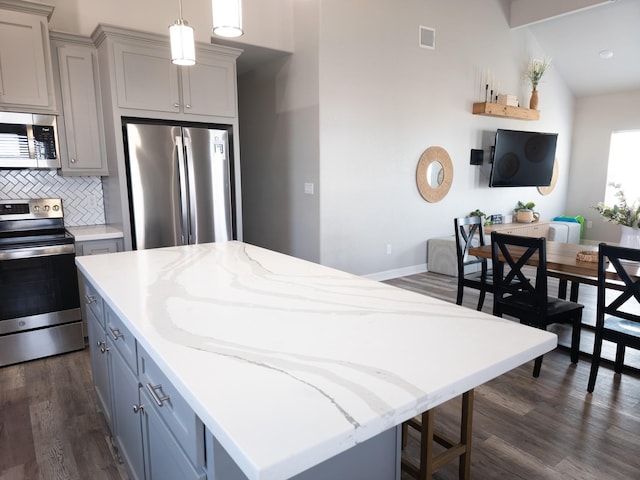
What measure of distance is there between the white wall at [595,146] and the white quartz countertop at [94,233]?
299 inches

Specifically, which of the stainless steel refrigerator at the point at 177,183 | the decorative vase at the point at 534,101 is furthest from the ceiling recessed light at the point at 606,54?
the stainless steel refrigerator at the point at 177,183

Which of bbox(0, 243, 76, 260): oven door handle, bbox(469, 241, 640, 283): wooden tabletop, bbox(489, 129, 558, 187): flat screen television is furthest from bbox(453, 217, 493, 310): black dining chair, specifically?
bbox(0, 243, 76, 260): oven door handle

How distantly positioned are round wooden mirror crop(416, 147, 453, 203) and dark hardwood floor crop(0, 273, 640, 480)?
9.41 feet

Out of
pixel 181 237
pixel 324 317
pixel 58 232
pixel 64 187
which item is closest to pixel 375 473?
pixel 324 317

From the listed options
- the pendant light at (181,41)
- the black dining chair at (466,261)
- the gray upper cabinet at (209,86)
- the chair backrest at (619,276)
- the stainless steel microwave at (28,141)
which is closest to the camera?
the pendant light at (181,41)

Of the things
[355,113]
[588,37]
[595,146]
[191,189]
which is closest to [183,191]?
[191,189]

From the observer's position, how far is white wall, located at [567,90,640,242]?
7.08 m

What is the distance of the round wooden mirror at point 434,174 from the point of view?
5.39 metres

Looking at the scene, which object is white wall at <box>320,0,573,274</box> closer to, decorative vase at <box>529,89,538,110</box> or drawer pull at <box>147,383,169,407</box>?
decorative vase at <box>529,89,538,110</box>

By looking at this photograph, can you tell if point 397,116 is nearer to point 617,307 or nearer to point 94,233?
point 617,307

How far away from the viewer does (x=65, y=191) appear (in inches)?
147

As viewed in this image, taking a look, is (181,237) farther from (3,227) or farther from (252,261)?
(252,261)

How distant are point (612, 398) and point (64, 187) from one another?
14.3 ft

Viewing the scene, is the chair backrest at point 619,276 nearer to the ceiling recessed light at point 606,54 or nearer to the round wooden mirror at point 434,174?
the round wooden mirror at point 434,174
